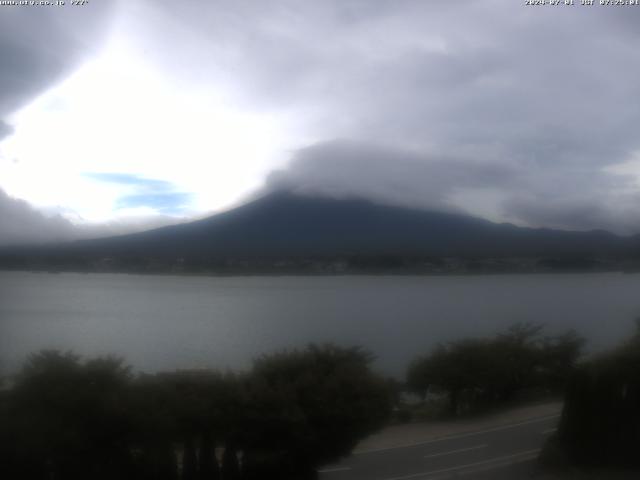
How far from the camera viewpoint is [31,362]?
10461 mm

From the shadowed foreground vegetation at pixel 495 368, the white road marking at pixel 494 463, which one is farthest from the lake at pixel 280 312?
the white road marking at pixel 494 463

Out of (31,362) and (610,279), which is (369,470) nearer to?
(31,362)

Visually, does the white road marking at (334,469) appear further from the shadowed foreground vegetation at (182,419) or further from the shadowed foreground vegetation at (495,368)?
the shadowed foreground vegetation at (495,368)

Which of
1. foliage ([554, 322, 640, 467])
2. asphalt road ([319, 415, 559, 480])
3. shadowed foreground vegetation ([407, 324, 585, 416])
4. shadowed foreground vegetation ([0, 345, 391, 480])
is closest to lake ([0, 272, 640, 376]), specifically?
shadowed foreground vegetation ([407, 324, 585, 416])

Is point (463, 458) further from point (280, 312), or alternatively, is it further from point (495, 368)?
point (280, 312)

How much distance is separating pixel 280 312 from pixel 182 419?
19.5m

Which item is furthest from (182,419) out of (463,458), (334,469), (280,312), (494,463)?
(280,312)

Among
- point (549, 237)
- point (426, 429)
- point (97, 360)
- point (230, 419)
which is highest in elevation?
point (549, 237)

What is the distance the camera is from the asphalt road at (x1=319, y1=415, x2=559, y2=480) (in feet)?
35.6

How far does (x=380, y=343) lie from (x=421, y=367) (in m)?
3.09

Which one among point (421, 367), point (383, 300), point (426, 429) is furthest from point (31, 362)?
point (383, 300)

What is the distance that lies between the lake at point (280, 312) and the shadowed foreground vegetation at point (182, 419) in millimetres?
1272

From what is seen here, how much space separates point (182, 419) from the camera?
10594 millimetres

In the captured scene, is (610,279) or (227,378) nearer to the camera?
(227,378)
